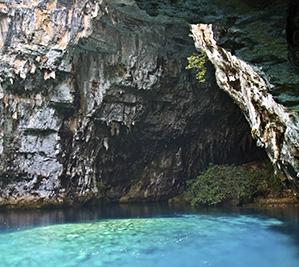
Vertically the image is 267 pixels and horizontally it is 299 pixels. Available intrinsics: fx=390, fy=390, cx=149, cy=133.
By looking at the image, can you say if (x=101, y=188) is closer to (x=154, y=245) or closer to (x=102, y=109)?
(x=102, y=109)

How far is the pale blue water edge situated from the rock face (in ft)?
11.4

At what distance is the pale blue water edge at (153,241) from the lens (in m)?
6.20

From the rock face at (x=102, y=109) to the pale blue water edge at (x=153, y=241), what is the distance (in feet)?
11.4

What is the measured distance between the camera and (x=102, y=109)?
13672 millimetres

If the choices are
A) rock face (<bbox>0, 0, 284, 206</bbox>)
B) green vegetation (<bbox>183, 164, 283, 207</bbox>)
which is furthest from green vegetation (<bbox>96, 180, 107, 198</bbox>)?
green vegetation (<bbox>183, 164, 283, 207</bbox>)

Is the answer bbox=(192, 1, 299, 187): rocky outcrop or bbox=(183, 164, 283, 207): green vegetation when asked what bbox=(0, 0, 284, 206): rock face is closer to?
bbox=(183, 164, 283, 207): green vegetation

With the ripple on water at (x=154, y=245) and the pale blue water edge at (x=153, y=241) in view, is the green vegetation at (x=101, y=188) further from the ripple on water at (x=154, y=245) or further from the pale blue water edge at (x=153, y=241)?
the ripple on water at (x=154, y=245)

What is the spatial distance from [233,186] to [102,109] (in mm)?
5305

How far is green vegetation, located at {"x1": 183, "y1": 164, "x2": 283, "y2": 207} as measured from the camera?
13.4m

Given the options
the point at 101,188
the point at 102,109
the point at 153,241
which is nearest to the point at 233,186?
the point at 101,188

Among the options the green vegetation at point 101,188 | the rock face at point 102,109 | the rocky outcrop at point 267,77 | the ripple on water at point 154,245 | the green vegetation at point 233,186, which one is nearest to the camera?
the rocky outcrop at point 267,77

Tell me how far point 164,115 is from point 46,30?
5.08m

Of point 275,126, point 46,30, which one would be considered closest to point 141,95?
point 46,30

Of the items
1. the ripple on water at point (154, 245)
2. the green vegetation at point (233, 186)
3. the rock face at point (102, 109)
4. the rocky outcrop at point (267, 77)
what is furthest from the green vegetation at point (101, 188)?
the rocky outcrop at point (267, 77)
